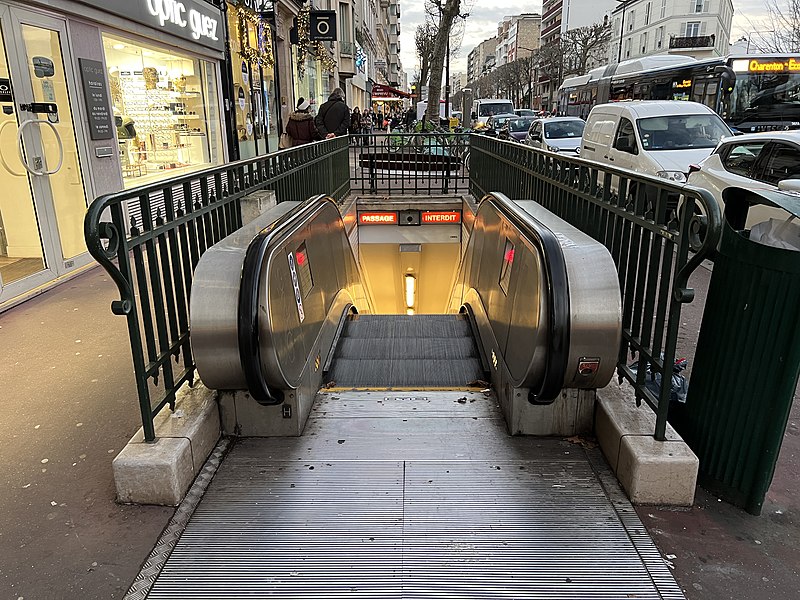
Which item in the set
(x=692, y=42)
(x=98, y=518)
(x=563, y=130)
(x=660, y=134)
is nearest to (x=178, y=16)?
(x=660, y=134)

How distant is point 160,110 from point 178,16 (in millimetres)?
1696

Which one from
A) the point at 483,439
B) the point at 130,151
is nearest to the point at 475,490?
the point at 483,439

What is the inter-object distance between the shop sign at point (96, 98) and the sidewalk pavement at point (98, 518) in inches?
175

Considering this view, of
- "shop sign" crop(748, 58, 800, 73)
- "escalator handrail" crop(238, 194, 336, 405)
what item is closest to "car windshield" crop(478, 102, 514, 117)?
"shop sign" crop(748, 58, 800, 73)

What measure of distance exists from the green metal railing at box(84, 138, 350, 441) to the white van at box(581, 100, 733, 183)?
8.54 metres

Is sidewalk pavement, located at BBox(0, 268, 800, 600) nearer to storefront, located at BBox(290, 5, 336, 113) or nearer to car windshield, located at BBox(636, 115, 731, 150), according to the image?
car windshield, located at BBox(636, 115, 731, 150)

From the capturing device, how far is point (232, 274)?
3150mm

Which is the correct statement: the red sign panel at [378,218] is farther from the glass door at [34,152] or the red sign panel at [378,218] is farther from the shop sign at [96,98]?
the glass door at [34,152]

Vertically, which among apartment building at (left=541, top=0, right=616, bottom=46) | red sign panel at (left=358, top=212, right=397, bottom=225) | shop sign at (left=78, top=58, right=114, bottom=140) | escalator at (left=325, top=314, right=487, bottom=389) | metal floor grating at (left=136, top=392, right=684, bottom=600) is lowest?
red sign panel at (left=358, top=212, right=397, bottom=225)

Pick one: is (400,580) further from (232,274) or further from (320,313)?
(320,313)

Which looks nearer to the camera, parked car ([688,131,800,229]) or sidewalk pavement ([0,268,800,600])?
sidewalk pavement ([0,268,800,600])

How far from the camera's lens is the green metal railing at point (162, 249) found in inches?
108

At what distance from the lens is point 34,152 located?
654 centimetres

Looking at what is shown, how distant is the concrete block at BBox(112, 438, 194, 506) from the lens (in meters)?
2.82
